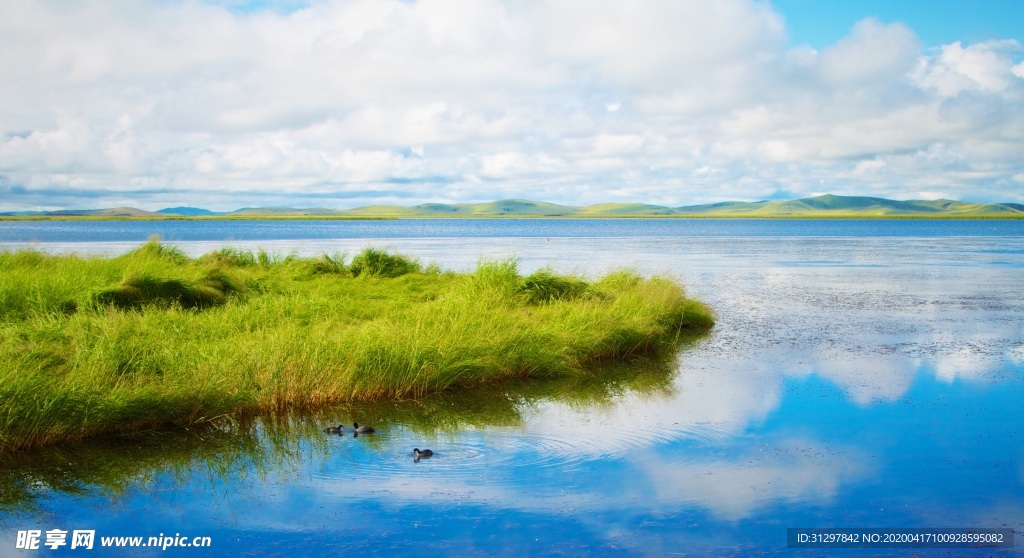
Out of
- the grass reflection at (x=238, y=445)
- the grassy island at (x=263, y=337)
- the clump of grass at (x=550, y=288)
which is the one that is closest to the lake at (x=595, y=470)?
the grass reflection at (x=238, y=445)

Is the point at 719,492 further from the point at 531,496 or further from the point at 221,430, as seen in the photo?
the point at 221,430

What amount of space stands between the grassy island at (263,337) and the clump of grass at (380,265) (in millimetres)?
3021

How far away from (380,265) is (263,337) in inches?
498

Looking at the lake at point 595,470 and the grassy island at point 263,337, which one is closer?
the lake at point 595,470

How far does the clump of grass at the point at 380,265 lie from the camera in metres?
24.9

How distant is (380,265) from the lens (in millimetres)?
25250

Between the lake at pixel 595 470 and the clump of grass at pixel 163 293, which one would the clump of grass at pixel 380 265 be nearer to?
the clump of grass at pixel 163 293

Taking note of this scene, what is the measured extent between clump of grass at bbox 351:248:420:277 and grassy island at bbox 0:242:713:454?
119 inches

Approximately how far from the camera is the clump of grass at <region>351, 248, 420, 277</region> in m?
24.9

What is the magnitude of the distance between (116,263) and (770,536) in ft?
63.9

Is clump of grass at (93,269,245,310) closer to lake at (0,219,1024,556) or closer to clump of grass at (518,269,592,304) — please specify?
lake at (0,219,1024,556)

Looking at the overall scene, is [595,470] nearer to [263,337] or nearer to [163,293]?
[263,337]

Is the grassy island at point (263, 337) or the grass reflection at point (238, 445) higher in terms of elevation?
the grassy island at point (263, 337)

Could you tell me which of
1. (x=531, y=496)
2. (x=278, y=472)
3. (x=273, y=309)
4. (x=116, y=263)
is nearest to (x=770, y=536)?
(x=531, y=496)
